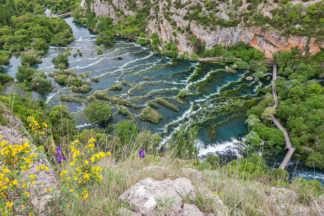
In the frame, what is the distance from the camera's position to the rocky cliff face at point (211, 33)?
123 ft

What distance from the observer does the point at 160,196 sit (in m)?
3.63

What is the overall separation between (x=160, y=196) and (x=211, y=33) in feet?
143

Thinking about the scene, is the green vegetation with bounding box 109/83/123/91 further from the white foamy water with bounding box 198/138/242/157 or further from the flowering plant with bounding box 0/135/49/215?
the flowering plant with bounding box 0/135/49/215

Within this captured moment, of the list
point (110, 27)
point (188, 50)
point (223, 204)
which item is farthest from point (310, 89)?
point (110, 27)

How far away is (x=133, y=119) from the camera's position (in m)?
22.8

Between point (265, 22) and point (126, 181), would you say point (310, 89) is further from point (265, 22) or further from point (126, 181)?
point (126, 181)

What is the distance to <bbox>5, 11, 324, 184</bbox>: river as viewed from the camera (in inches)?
856

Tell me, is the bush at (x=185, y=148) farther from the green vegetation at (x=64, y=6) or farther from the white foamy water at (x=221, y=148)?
the green vegetation at (x=64, y=6)

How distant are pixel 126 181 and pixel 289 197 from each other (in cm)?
364

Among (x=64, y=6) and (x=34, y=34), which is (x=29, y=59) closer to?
(x=34, y=34)

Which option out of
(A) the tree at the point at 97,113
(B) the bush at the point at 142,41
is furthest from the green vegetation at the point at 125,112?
(B) the bush at the point at 142,41

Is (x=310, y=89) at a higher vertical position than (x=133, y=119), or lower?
A: higher

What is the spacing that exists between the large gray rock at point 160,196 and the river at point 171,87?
472 inches

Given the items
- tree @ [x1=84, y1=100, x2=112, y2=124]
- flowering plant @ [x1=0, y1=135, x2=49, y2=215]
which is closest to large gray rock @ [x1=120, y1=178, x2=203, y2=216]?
flowering plant @ [x1=0, y1=135, x2=49, y2=215]
